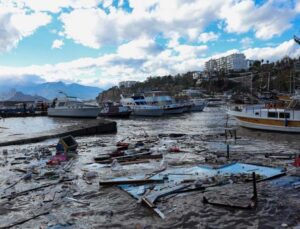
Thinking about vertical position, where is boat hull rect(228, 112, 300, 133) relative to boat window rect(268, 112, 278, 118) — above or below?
below

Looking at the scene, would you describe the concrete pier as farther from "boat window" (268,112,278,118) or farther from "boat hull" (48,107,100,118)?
"boat hull" (48,107,100,118)

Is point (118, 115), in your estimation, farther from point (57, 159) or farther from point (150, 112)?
point (57, 159)

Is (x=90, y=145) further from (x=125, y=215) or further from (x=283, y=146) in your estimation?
(x=125, y=215)

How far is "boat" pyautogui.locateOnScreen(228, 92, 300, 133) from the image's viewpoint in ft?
102

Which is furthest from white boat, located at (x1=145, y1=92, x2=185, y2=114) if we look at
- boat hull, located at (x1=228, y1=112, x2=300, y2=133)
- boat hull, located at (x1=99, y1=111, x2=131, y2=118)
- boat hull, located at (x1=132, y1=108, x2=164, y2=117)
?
boat hull, located at (x1=228, y1=112, x2=300, y2=133)

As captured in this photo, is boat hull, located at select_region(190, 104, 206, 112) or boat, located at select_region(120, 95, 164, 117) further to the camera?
boat hull, located at select_region(190, 104, 206, 112)

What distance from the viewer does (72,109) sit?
57500 millimetres

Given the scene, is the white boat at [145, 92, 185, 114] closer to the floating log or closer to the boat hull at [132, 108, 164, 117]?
the boat hull at [132, 108, 164, 117]

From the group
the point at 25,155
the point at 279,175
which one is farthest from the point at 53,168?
the point at 279,175

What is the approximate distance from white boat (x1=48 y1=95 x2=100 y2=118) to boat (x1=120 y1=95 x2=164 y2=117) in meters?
9.08

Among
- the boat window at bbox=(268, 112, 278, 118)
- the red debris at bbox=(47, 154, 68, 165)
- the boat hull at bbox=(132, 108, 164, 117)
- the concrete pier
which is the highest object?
the boat window at bbox=(268, 112, 278, 118)

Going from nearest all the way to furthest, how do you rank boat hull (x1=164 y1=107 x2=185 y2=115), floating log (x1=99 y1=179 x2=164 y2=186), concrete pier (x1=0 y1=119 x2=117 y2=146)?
floating log (x1=99 y1=179 x2=164 y2=186) < concrete pier (x1=0 y1=119 x2=117 y2=146) < boat hull (x1=164 y1=107 x2=185 y2=115)

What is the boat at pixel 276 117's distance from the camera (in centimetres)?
3114

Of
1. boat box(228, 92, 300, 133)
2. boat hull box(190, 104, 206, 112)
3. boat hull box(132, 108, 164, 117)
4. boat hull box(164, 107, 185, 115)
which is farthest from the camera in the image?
boat hull box(190, 104, 206, 112)
